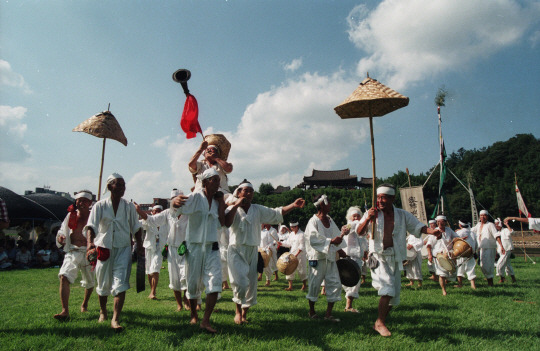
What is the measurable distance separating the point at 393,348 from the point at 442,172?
19475 millimetres

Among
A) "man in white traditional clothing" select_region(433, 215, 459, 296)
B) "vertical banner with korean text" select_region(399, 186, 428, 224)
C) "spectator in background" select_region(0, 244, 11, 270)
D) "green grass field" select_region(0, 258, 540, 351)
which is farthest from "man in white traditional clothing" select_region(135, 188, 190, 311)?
"vertical banner with korean text" select_region(399, 186, 428, 224)

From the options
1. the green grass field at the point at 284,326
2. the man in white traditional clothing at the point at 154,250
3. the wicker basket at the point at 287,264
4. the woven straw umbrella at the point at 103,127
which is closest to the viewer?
the green grass field at the point at 284,326

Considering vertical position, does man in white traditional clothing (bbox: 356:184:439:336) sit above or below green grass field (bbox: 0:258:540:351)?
above

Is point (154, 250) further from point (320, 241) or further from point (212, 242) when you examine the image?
point (320, 241)

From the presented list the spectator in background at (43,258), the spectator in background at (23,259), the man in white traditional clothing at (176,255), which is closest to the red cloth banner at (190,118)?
the man in white traditional clothing at (176,255)

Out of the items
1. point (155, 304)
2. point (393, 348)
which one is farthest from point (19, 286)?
point (393, 348)

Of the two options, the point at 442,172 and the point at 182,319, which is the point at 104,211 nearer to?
the point at 182,319

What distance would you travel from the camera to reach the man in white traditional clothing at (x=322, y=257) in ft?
19.1

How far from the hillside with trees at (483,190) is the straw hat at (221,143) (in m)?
36.1

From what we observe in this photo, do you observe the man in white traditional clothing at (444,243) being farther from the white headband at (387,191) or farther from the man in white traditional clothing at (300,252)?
the white headband at (387,191)

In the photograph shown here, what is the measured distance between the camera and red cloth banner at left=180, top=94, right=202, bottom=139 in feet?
21.6

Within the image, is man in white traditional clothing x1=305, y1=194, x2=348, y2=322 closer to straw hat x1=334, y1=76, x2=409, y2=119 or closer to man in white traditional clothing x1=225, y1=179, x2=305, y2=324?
man in white traditional clothing x1=225, y1=179, x2=305, y2=324

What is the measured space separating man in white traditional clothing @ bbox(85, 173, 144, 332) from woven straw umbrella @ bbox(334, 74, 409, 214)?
3.80m

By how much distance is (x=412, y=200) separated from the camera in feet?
71.0
